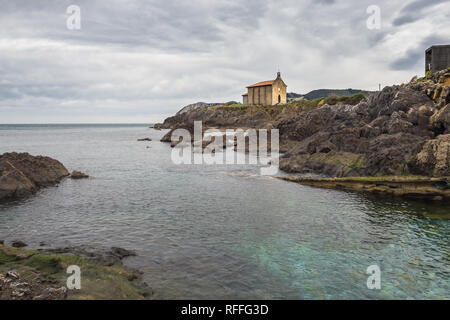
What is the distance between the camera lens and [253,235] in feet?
63.2

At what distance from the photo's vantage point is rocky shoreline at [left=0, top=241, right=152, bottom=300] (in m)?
10.4

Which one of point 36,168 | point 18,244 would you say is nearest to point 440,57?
point 36,168

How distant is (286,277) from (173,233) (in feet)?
27.1

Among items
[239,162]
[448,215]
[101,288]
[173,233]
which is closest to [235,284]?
[101,288]

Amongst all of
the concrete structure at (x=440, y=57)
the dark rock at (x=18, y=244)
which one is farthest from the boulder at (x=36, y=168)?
the concrete structure at (x=440, y=57)

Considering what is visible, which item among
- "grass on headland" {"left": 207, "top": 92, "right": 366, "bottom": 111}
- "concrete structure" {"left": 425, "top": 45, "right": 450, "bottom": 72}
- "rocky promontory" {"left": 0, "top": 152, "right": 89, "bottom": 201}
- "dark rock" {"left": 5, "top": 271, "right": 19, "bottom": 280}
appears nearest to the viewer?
"dark rock" {"left": 5, "top": 271, "right": 19, "bottom": 280}

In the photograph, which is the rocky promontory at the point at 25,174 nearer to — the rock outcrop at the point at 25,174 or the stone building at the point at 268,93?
the rock outcrop at the point at 25,174

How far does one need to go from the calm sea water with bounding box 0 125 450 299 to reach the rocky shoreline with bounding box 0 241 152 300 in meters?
1.08

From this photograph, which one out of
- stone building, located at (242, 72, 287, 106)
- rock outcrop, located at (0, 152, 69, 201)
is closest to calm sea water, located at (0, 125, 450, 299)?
rock outcrop, located at (0, 152, 69, 201)

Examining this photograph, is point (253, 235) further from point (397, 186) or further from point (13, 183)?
point (13, 183)

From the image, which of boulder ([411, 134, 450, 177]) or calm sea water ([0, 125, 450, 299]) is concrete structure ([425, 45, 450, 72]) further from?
calm sea water ([0, 125, 450, 299])

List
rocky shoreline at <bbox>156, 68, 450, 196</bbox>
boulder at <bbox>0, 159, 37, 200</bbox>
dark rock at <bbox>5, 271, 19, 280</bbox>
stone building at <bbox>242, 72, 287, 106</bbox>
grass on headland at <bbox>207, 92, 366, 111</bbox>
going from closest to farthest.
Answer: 1. dark rock at <bbox>5, 271, 19, 280</bbox>
2. boulder at <bbox>0, 159, 37, 200</bbox>
3. rocky shoreline at <bbox>156, 68, 450, 196</bbox>
4. grass on headland at <bbox>207, 92, 366, 111</bbox>
5. stone building at <bbox>242, 72, 287, 106</bbox>
